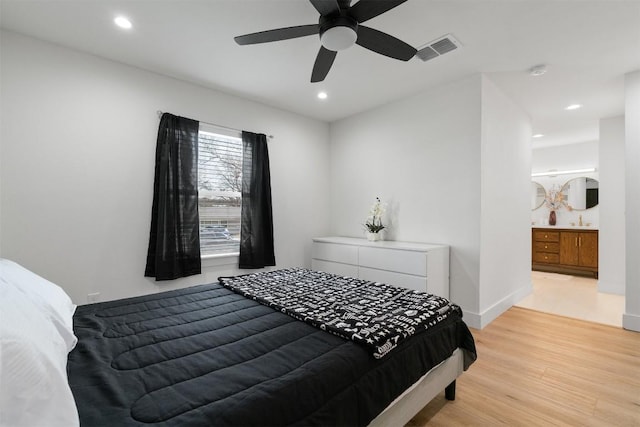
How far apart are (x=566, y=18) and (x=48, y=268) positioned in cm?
462

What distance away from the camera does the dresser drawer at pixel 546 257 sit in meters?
5.66

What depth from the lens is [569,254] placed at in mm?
5488

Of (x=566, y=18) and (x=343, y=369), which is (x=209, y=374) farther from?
(x=566, y=18)

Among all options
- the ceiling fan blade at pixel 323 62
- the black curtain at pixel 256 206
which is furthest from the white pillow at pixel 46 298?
the black curtain at pixel 256 206

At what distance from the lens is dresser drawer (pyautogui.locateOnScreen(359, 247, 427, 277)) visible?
118 inches

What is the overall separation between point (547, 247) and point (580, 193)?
52.0 inches

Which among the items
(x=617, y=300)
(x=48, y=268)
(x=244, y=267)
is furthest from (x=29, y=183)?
(x=617, y=300)

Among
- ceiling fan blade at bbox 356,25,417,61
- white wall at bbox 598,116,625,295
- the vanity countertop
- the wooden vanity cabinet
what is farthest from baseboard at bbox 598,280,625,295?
ceiling fan blade at bbox 356,25,417,61

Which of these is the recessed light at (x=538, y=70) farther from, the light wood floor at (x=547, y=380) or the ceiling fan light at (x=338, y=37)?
Result: the light wood floor at (x=547, y=380)

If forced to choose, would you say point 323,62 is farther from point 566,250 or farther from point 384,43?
point 566,250

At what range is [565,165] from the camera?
5996mm

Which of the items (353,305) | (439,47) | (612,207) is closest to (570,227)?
(612,207)

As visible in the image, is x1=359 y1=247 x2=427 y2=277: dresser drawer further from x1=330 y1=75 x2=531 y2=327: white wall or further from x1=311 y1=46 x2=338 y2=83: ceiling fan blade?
x1=311 y1=46 x2=338 y2=83: ceiling fan blade

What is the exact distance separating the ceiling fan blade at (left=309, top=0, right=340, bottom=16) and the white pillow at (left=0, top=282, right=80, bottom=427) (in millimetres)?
1920
